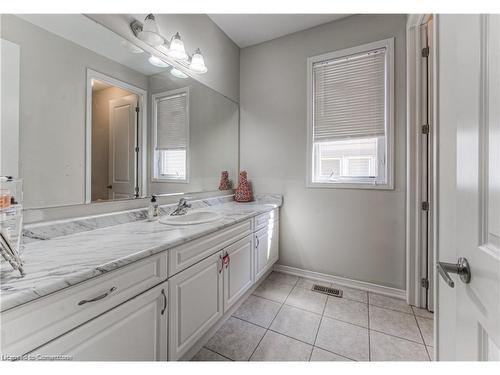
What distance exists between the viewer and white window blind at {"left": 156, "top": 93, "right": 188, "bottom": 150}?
1.70 meters

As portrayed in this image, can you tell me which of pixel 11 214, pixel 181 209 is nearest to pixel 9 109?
pixel 11 214

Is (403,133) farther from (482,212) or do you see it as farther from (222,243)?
(222,243)

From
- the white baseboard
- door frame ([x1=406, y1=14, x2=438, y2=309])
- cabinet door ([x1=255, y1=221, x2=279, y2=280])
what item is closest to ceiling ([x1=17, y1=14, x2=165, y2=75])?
cabinet door ([x1=255, y1=221, x2=279, y2=280])

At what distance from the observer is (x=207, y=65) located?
84.1 inches

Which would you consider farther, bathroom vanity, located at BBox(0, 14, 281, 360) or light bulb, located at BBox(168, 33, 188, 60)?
light bulb, located at BBox(168, 33, 188, 60)

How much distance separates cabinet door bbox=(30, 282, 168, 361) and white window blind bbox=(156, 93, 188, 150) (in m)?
1.14

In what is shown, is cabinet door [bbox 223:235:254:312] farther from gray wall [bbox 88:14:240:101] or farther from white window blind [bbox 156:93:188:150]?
gray wall [bbox 88:14:240:101]

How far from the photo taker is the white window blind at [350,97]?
6.46ft

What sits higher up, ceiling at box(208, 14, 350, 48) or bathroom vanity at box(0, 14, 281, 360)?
ceiling at box(208, 14, 350, 48)

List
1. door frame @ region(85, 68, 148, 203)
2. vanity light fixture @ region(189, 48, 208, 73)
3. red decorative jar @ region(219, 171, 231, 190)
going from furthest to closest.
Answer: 1. red decorative jar @ region(219, 171, 231, 190)
2. vanity light fixture @ region(189, 48, 208, 73)
3. door frame @ region(85, 68, 148, 203)

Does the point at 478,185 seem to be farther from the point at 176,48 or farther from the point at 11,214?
the point at 176,48

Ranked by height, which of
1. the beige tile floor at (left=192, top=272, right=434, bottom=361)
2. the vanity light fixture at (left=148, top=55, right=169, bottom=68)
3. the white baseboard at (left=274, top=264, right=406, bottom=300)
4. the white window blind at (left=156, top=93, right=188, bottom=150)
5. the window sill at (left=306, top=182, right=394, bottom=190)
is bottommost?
the beige tile floor at (left=192, top=272, right=434, bottom=361)

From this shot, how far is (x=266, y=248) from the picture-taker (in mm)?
2104
